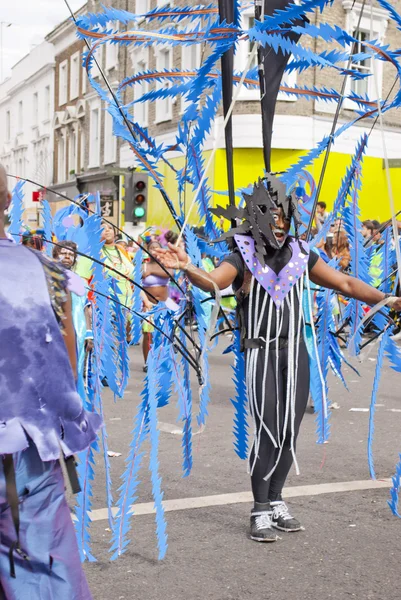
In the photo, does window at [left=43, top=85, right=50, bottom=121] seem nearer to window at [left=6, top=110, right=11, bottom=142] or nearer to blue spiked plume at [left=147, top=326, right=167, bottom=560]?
window at [left=6, top=110, right=11, bottom=142]

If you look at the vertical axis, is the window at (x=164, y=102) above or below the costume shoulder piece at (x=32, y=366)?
above

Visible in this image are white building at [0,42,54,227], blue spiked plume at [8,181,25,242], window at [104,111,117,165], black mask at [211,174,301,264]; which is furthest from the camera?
white building at [0,42,54,227]

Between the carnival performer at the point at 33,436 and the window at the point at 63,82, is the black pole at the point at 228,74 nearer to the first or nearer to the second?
the carnival performer at the point at 33,436

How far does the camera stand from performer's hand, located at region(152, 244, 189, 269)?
3.69 m

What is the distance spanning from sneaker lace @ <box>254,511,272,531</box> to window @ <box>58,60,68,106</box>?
3115 centimetres

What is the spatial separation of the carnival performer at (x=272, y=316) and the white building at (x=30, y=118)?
93.3 feet

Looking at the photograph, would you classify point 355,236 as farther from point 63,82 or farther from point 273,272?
point 63,82

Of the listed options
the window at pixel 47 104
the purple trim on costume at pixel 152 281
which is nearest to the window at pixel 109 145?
the window at pixel 47 104

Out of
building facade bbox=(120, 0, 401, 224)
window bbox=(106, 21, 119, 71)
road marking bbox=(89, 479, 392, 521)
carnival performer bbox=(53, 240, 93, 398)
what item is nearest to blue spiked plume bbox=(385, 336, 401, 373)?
road marking bbox=(89, 479, 392, 521)

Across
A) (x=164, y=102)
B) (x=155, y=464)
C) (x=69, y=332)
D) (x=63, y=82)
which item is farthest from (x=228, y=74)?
(x=63, y=82)

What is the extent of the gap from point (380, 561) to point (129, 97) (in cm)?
2029

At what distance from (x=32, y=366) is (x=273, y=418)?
2173 millimetres

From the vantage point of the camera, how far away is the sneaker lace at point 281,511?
14.5ft

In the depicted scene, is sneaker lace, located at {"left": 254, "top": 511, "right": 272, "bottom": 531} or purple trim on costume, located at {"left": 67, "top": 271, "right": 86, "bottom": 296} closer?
purple trim on costume, located at {"left": 67, "top": 271, "right": 86, "bottom": 296}
